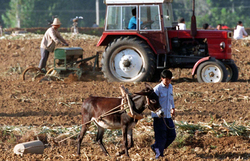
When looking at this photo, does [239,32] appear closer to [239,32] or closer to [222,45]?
[239,32]

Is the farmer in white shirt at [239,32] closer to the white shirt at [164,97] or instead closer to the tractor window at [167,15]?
the tractor window at [167,15]

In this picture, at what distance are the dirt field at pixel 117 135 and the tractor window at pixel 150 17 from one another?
61.2 inches

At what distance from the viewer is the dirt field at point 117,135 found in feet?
20.2

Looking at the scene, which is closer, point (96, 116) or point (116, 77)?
point (96, 116)

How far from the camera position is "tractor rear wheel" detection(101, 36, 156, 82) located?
10.9 meters

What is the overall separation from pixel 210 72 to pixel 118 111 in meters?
5.79

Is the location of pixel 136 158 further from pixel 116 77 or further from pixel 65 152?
pixel 116 77

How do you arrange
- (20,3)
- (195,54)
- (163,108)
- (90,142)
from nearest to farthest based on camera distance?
(163,108) → (90,142) → (195,54) → (20,3)

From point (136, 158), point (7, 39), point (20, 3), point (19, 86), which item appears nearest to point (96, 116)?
point (136, 158)

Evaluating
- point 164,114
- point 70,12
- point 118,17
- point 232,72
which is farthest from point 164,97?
point 70,12

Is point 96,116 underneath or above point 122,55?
underneath

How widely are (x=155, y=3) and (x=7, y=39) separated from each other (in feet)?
32.4

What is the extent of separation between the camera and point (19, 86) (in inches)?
425

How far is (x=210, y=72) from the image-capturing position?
1083cm
